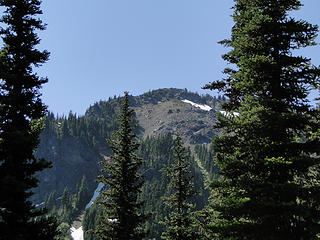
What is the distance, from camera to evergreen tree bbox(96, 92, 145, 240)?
2006cm

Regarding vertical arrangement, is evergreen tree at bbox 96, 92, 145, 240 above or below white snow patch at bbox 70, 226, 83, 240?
above

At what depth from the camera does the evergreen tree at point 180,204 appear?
71.1 ft

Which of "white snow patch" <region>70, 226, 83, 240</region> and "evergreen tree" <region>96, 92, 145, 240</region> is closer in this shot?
"evergreen tree" <region>96, 92, 145, 240</region>

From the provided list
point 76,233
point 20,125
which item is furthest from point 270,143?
point 76,233

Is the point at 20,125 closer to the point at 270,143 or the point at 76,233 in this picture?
the point at 270,143

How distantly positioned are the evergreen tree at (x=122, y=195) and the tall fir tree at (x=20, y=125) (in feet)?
23.8

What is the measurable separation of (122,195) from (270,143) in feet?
39.2

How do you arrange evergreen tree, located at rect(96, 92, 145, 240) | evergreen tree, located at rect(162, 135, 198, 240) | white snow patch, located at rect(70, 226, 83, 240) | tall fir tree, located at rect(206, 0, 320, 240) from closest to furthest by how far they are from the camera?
tall fir tree, located at rect(206, 0, 320, 240) → evergreen tree, located at rect(96, 92, 145, 240) → evergreen tree, located at rect(162, 135, 198, 240) → white snow patch, located at rect(70, 226, 83, 240)

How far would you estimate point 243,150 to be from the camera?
40.6ft

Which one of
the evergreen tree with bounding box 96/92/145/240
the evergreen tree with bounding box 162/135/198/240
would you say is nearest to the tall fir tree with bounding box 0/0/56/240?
the evergreen tree with bounding box 96/92/145/240

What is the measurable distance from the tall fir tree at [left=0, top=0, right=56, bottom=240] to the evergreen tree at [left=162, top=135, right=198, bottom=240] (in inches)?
422

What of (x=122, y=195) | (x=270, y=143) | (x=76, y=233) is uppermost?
(x=270, y=143)

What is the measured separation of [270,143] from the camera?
11.8 m

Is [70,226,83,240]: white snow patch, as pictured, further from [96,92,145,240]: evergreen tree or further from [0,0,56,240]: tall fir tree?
[0,0,56,240]: tall fir tree
